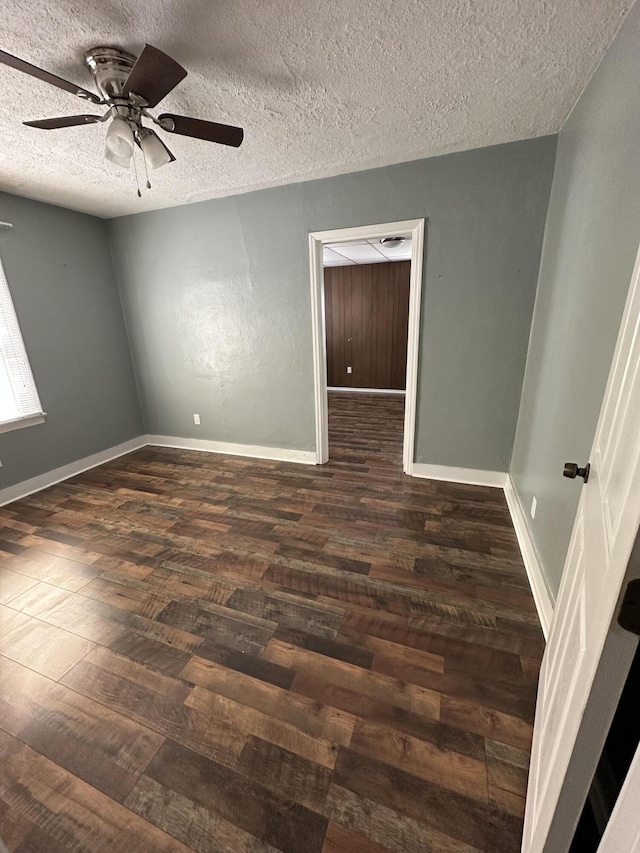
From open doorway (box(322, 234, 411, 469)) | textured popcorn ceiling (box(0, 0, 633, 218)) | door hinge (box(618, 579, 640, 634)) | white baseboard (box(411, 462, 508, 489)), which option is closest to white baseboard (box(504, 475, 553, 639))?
white baseboard (box(411, 462, 508, 489))

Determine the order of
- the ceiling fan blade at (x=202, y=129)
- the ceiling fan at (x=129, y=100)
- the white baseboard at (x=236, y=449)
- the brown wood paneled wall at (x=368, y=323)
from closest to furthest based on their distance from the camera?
the ceiling fan at (x=129, y=100) < the ceiling fan blade at (x=202, y=129) < the white baseboard at (x=236, y=449) < the brown wood paneled wall at (x=368, y=323)

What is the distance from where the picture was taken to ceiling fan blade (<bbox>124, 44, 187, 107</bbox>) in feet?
3.78

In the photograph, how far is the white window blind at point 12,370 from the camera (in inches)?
111

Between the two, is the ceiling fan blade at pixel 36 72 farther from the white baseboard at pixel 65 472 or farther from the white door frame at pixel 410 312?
the white baseboard at pixel 65 472

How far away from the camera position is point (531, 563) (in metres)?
1.87

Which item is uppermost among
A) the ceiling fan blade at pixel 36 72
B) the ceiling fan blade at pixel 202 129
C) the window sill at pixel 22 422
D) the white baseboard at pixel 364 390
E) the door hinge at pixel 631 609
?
the ceiling fan blade at pixel 36 72

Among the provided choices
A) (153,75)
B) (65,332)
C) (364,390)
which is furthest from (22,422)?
(364,390)

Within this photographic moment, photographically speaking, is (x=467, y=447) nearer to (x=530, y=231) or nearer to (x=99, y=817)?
(x=530, y=231)

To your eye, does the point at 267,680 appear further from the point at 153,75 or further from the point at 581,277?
the point at 153,75

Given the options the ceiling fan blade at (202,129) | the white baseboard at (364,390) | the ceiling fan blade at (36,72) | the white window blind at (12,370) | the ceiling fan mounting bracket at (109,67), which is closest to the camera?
the ceiling fan blade at (36,72)

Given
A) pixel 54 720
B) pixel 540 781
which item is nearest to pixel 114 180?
pixel 54 720

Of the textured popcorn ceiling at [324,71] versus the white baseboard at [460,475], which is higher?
the textured popcorn ceiling at [324,71]

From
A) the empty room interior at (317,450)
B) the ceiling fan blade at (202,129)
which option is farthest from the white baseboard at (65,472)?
the ceiling fan blade at (202,129)

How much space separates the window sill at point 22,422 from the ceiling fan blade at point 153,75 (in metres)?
2.71
